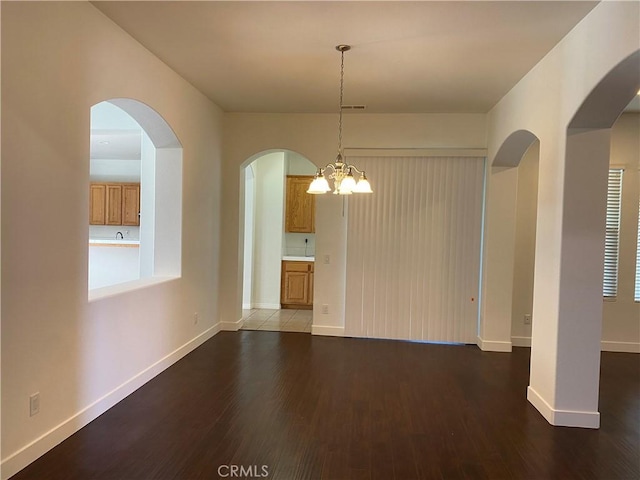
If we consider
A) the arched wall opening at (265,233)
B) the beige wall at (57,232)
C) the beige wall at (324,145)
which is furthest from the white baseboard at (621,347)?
the beige wall at (57,232)

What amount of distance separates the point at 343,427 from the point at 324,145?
12.0 feet

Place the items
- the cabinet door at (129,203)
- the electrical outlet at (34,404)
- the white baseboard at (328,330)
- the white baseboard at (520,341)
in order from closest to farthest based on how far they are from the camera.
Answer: the electrical outlet at (34,404) < the white baseboard at (520,341) < the white baseboard at (328,330) < the cabinet door at (129,203)

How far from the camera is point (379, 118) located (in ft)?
18.5

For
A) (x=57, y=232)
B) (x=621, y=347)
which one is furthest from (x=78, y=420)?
(x=621, y=347)

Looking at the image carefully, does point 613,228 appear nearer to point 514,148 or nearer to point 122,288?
point 514,148

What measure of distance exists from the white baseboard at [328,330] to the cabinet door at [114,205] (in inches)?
211

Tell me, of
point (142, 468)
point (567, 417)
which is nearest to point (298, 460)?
point (142, 468)

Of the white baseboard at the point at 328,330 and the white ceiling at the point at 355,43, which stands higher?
the white ceiling at the point at 355,43

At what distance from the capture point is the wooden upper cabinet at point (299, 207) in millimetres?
7707

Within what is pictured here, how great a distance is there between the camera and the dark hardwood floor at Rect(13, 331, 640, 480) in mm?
2600

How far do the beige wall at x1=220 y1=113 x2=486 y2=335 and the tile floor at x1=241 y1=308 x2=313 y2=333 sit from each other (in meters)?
0.40

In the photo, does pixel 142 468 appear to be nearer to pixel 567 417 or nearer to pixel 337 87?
pixel 567 417

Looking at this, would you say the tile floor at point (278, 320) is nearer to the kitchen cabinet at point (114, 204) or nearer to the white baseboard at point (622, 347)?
the kitchen cabinet at point (114, 204)

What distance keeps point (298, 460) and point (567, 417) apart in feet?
6.86
